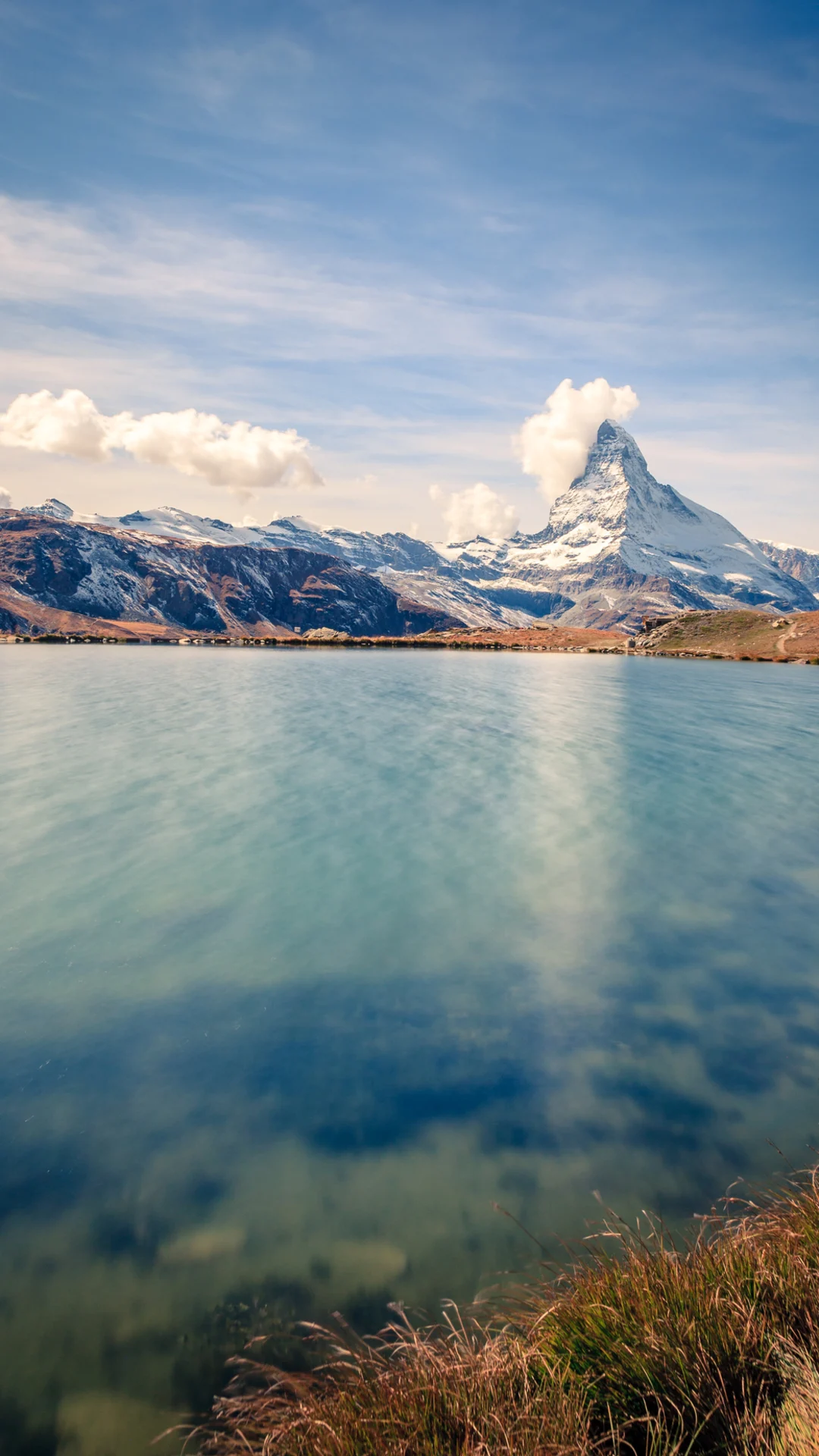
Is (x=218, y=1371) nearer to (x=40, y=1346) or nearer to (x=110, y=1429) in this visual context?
(x=110, y=1429)

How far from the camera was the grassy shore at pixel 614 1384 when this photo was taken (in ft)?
15.1

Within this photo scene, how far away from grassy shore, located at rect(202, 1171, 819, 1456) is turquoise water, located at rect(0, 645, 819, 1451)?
2140 mm

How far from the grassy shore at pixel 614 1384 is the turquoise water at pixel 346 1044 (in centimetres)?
214

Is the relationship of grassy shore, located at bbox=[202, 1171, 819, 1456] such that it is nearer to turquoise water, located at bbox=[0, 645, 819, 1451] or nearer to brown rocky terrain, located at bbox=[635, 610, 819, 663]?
turquoise water, located at bbox=[0, 645, 819, 1451]

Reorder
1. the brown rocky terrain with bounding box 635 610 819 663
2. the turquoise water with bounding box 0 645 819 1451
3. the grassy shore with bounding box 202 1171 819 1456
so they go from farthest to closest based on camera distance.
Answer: the brown rocky terrain with bounding box 635 610 819 663, the turquoise water with bounding box 0 645 819 1451, the grassy shore with bounding box 202 1171 819 1456

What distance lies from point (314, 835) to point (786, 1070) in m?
16.8

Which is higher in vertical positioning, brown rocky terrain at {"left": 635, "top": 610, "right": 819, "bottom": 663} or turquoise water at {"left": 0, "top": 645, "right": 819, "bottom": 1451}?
brown rocky terrain at {"left": 635, "top": 610, "right": 819, "bottom": 663}

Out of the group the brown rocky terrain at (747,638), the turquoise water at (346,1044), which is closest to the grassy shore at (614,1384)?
the turquoise water at (346,1044)

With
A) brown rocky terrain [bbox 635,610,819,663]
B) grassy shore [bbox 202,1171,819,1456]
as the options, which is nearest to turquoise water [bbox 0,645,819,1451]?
grassy shore [bbox 202,1171,819,1456]

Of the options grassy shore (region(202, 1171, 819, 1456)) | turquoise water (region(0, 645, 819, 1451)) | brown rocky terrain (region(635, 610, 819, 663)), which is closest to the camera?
grassy shore (region(202, 1171, 819, 1456))

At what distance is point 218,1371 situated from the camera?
682 cm

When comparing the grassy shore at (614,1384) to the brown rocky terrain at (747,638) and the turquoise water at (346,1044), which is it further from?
the brown rocky terrain at (747,638)

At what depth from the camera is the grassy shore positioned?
15.1 feet

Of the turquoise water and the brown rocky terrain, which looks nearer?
the turquoise water
